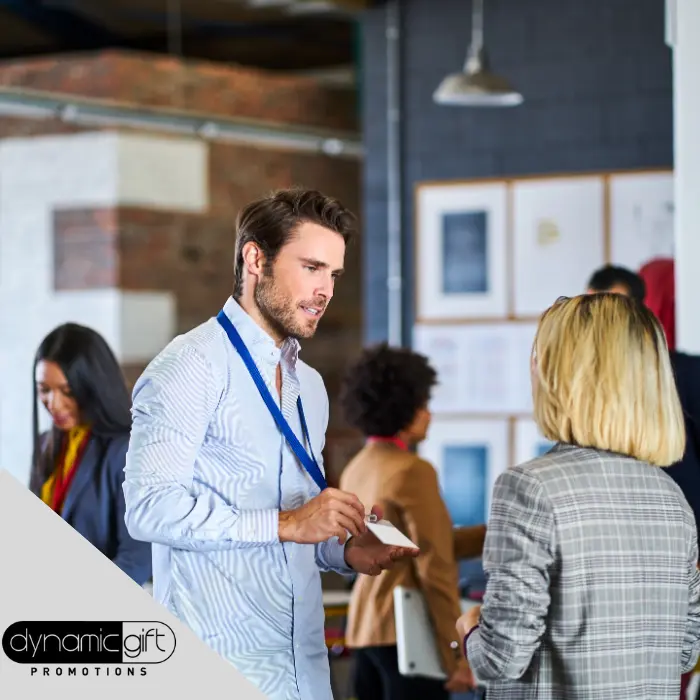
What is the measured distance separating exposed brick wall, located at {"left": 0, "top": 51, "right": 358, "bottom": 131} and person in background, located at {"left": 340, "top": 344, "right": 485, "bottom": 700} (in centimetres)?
367

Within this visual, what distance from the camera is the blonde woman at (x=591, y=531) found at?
181 centimetres

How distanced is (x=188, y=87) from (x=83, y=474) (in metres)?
4.76

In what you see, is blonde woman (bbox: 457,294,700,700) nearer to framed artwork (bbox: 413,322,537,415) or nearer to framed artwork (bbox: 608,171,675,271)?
framed artwork (bbox: 608,171,675,271)

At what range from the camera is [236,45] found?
8.65 meters

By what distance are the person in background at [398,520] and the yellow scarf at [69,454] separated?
866mm

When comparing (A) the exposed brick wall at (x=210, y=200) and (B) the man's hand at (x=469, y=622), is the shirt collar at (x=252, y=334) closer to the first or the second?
(B) the man's hand at (x=469, y=622)

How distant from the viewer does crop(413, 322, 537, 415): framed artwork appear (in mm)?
5641

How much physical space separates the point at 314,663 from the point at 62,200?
506 cm

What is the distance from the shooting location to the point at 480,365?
5.70 metres

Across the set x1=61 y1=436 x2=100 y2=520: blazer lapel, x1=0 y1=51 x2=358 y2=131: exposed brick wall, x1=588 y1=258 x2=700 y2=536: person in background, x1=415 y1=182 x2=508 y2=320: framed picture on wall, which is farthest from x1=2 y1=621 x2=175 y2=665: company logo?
x1=0 y1=51 x2=358 y2=131: exposed brick wall

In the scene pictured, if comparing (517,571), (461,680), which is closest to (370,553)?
(517,571)

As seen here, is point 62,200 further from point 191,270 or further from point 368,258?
point 368,258

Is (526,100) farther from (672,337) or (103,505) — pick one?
(103,505)

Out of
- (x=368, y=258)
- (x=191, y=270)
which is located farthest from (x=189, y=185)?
(x=368, y=258)
